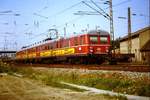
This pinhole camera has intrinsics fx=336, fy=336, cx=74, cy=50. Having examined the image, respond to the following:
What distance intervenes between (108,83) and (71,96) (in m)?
3.17

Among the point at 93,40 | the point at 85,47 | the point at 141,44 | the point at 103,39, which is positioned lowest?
the point at 85,47

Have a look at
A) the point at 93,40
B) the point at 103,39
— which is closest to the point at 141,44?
the point at 103,39

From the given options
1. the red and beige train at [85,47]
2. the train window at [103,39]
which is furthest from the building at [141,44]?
the train window at [103,39]

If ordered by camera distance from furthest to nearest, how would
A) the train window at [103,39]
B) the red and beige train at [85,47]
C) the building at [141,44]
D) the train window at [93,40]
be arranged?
the building at [141,44] → the train window at [103,39] → the train window at [93,40] → the red and beige train at [85,47]

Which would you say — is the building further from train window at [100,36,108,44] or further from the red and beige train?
train window at [100,36,108,44]

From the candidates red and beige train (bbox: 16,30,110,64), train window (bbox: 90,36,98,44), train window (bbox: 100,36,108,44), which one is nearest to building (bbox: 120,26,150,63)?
red and beige train (bbox: 16,30,110,64)

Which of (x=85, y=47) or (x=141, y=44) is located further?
(x=141, y=44)

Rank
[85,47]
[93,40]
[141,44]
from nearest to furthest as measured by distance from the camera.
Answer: [85,47]
[93,40]
[141,44]

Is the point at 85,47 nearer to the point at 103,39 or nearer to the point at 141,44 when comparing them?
the point at 103,39

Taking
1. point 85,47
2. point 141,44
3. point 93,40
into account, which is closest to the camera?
point 85,47

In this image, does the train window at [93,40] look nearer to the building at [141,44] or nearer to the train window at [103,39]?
the train window at [103,39]

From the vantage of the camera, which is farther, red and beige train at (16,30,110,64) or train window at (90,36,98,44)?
train window at (90,36,98,44)

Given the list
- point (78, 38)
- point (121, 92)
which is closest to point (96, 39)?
point (78, 38)

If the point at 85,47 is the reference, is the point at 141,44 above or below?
above
